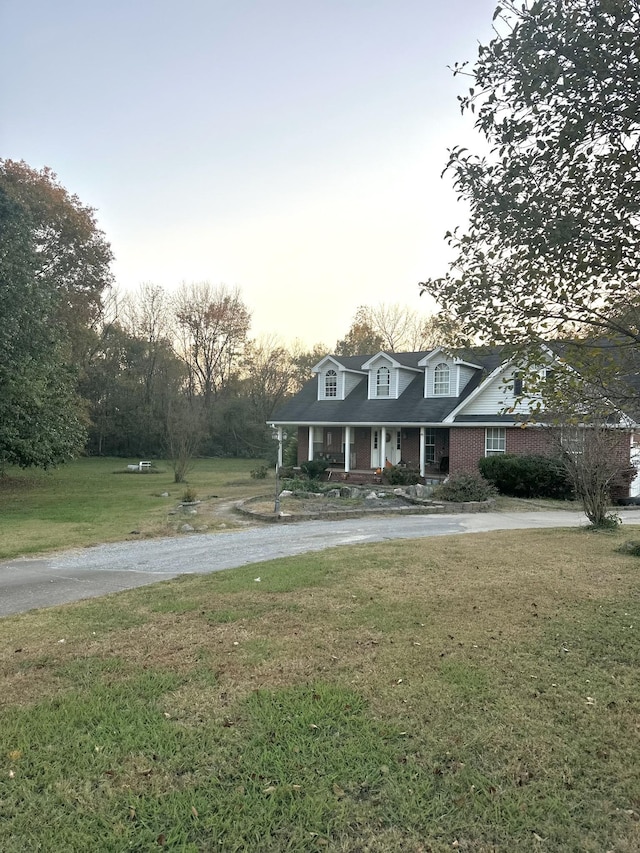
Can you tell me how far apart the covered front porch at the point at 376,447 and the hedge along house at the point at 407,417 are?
0.04 m

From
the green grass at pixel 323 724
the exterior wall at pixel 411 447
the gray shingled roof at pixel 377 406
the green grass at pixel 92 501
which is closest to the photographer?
the green grass at pixel 323 724

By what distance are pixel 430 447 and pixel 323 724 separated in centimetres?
2105

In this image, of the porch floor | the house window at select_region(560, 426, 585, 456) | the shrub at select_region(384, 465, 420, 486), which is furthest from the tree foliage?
the house window at select_region(560, 426, 585, 456)

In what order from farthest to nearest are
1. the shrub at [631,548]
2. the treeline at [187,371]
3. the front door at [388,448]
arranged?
the treeline at [187,371] < the front door at [388,448] < the shrub at [631,548]

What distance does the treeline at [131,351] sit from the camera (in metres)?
18.8

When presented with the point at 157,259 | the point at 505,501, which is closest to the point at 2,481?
the point at 157,259

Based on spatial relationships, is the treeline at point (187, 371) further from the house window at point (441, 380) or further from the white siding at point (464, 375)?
the white siding at point (464, 375)

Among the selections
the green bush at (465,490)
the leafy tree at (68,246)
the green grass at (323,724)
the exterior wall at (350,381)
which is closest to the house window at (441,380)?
the exterior wall at (350,381)

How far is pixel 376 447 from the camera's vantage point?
25109 mm

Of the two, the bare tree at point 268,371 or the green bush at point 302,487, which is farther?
the bare tree at point 268,371

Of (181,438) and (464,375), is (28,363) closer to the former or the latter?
(181,438)

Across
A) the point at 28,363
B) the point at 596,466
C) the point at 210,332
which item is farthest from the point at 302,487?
the point at 210,332

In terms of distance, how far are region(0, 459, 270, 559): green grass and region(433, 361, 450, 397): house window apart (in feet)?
28.3

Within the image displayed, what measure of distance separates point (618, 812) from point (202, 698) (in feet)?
8.10
